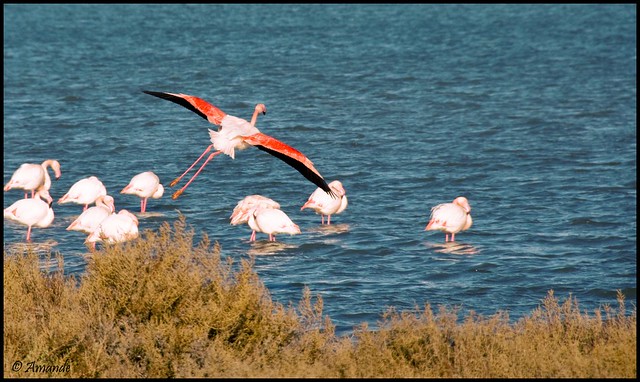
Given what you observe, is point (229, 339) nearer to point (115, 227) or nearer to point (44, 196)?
point (115, 227)

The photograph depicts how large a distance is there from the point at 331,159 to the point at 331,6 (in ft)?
126

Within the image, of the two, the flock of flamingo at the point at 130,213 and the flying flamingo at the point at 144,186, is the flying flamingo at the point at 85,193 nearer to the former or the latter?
the flock of flamingo at the point at 130,213

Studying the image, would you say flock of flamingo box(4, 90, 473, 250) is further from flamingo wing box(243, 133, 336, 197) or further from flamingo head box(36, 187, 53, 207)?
flamingo wing box(243, 133, 336, 197)

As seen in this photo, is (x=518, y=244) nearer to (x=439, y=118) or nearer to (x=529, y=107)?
(x=439, y=118)

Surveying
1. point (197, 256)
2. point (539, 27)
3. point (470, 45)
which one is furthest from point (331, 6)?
point (197, 256)

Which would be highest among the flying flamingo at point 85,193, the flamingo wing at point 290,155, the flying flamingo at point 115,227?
the flying flamingo at point 85,193

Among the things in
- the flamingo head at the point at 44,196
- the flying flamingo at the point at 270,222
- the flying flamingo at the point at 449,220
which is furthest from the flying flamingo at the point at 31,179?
the flying flamingo at the point at 449,220

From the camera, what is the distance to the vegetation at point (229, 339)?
7406 mm

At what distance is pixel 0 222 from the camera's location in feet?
47.1

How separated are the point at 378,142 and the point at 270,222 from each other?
7.80m

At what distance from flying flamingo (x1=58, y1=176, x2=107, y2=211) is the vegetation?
22.9 feet

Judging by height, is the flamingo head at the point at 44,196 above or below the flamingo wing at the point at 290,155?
above

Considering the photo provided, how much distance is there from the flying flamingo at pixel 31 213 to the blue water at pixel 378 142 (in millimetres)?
218

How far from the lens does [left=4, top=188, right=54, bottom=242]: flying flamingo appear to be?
1443cm
